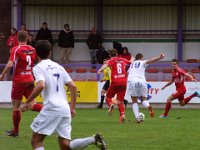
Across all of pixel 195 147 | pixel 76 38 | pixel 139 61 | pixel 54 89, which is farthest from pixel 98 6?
pixel 54 89

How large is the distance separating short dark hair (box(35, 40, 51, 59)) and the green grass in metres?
3.20

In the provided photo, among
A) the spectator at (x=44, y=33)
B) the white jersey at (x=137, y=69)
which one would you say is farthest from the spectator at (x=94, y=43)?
the white jersey at (x=137, y=69)

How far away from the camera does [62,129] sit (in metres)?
9.73

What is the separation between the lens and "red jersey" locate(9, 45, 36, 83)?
1416 cm

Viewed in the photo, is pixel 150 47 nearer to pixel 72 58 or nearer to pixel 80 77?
pixel 72 58

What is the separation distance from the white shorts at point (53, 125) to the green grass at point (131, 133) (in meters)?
2.92

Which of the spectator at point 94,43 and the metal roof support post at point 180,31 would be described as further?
the metal roof support post at point 180,31

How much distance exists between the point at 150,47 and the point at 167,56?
89 centimetres

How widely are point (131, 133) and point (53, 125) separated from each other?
19.9ft

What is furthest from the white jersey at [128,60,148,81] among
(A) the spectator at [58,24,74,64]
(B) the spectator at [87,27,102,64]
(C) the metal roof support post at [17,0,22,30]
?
(C) the metal roof support post at [17,0,22,30]

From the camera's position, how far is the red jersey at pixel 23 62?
14.2 metres

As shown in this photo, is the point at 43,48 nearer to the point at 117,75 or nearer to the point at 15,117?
the point at 15,117

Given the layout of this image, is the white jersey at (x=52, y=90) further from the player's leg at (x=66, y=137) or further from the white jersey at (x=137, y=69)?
the white jersey at (x=137, y=69)

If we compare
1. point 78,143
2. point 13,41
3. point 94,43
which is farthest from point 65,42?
point 78,143
